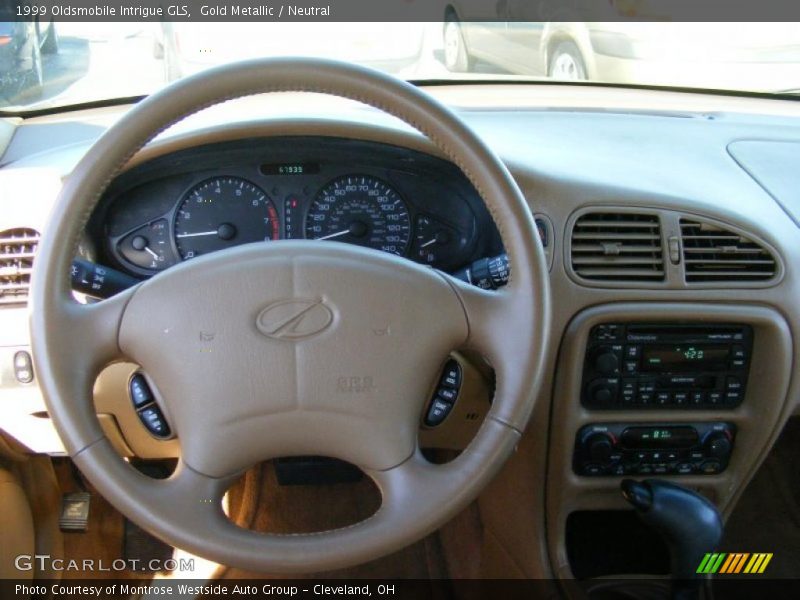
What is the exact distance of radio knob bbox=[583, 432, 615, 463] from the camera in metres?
1.94

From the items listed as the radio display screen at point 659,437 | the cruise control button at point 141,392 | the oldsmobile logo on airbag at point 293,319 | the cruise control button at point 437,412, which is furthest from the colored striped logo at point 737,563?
the cruise control button at point 141,392

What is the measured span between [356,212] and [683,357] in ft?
2.43

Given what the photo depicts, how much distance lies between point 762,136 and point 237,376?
156 centimetres

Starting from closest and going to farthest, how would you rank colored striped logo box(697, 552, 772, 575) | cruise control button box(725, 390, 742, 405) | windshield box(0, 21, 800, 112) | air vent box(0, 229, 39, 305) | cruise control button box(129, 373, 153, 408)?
cruise control button box(129, 373, 153, 408) < air vent box(0, 229, 39, 305) < cruise control button box(725, 390, 742, 405) < colored striped logo box(697, 552, 772, 575) < windshield box(0, 21, 800, 112)

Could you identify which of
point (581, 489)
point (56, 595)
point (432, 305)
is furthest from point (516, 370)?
point (56, 595)

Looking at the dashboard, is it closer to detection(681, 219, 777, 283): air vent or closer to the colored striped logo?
detection(681, 219, 777, 283): air vent

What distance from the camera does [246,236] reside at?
1743 mm

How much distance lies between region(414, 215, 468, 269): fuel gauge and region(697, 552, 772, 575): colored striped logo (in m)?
0.92

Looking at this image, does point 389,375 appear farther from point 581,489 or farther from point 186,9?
point 186,9

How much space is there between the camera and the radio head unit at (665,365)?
1.85 meters

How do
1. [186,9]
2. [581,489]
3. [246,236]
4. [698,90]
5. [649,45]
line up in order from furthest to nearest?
1. [649,45]
2. [698,90]
3. [186,9]
4. [581,489]
5. [246,236]

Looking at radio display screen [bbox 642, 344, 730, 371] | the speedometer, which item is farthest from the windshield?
radio display screen [bbox 642, 344, 730, 371]

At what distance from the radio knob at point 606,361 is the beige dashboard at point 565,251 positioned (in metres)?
0.04

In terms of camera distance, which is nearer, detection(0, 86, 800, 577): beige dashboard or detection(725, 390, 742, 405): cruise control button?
detection(0, 86, 800, 577): beige dashboard
